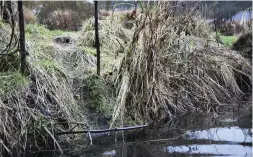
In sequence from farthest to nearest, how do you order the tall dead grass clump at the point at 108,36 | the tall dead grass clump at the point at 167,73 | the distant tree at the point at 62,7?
the distant tree at the point at 62,7, the tall dead grass clump at the point at 108,36, the tall dead grass clump at the point at 167,73

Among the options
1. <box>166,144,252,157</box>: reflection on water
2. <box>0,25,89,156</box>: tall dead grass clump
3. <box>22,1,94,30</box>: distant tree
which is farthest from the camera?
<box>22,1,94,30</box>: distant tree

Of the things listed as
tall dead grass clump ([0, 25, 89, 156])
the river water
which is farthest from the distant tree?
the river water

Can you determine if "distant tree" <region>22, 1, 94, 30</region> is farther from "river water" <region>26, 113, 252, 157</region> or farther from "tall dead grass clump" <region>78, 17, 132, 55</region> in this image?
"river water" <region>26, 113, 252, 157</region>

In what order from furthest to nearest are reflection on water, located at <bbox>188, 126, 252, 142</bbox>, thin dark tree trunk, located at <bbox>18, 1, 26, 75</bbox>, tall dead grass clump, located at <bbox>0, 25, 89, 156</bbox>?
reflection on water, located at <bbox>188, 126, 252, 142</bbox> < thin dark tree trunk, located at <bbox>18, 1, 26, 75</bbox> < tall dead grass clump, located at <bbox>0, 25, 89, 156</bbox>

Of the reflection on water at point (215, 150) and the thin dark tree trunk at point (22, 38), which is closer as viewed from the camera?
the reflection on water at point (215, 150)

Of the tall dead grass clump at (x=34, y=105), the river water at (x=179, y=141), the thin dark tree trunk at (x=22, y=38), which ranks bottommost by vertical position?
the river water at (x=179, y=141)

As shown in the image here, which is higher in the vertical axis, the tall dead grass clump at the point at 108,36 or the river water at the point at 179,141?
the tall dead grass clump at the point at 108,36

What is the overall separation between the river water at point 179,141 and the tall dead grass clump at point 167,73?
0.73ft

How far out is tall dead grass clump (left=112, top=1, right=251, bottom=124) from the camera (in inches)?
149

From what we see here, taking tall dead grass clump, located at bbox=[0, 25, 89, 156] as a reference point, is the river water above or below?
below

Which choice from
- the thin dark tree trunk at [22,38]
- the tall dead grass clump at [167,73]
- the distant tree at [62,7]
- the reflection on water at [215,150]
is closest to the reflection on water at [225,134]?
the reflection on water at [215,150]

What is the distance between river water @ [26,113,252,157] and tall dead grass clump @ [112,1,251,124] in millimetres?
223

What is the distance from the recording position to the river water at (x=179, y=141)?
3.08 metres

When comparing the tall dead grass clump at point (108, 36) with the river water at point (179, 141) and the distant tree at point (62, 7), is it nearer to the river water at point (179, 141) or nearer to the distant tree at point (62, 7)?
the river water at point (179, 141)
